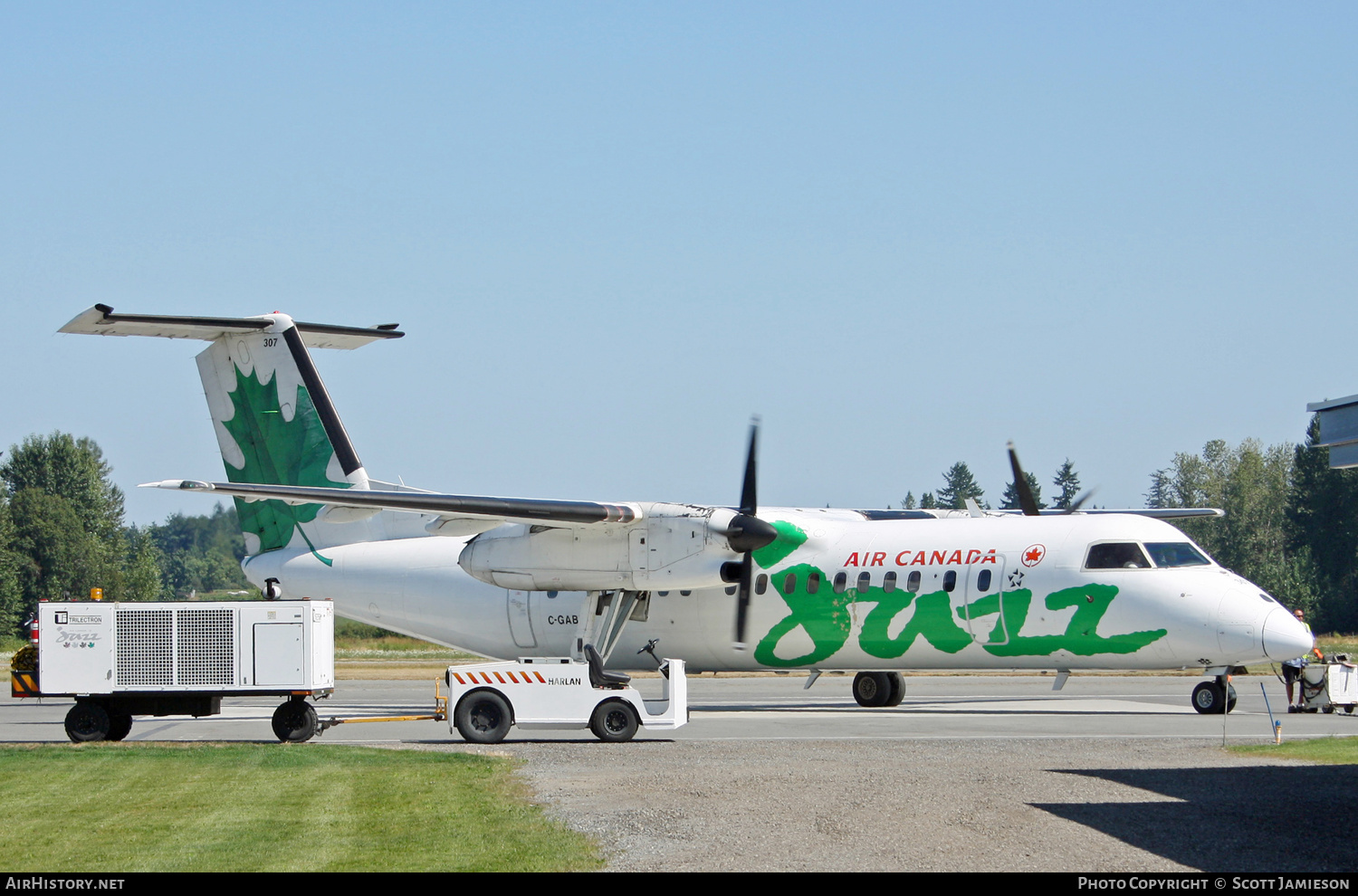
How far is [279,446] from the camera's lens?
26.8 metres

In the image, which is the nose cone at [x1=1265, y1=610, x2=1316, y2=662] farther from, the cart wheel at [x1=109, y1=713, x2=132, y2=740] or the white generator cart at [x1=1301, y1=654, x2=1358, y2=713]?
the cart wheel at [x1=109, y1=713, x2=132, y2=740]

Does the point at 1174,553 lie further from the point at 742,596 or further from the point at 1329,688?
the point at 742,596

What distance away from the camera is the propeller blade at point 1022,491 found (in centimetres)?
2802

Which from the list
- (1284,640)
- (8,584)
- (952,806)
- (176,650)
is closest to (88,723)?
(176,650)

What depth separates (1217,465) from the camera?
346 feet

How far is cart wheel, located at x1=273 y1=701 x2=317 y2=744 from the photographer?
19969 mm

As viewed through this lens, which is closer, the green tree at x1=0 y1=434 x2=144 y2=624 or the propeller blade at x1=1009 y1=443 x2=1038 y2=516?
the propeller blade at x1=1009 y1=443 x2=1038 y2=516

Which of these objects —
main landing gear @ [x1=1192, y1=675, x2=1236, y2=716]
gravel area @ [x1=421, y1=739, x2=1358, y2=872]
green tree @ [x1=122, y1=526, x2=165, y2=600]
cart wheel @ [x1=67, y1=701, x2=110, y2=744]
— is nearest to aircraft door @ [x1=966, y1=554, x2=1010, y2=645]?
main landing gear @ [x1=1192, y1=675, x2=1236, y2=716]

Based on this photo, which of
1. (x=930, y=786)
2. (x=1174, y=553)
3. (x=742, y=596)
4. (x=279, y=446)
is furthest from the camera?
(x=279, y=446)

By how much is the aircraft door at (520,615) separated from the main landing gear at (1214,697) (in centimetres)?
1216

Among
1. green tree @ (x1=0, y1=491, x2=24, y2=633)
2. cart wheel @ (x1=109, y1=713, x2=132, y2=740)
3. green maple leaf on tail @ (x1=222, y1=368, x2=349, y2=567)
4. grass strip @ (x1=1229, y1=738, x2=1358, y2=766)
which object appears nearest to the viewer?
grass strip @ (x1=1229, y1=738, x2=1358, y2=766)

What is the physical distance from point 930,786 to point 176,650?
11.2 meters

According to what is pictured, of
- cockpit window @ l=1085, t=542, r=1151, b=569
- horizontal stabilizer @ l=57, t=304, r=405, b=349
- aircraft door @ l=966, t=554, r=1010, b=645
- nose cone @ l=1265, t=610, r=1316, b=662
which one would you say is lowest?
nose cone @ l=1265, t=610, r=1316, b=662

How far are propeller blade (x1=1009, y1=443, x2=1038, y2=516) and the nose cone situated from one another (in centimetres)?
585
